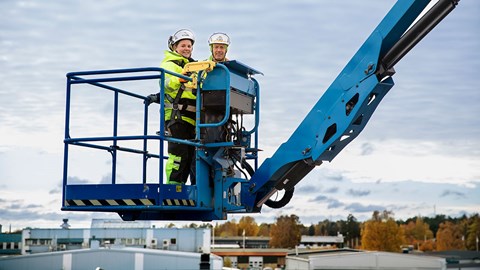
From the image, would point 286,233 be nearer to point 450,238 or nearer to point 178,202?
point 450,238

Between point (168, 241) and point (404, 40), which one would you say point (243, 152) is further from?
point (168, 241)

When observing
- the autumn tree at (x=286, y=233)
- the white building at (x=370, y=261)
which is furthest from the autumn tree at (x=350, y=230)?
the white building at (x=370, y=261)

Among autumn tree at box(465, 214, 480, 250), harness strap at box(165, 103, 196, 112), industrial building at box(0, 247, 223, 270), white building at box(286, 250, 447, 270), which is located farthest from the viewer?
autumn tree at box(465, 214, 480, 250)

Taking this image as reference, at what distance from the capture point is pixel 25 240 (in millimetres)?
37781

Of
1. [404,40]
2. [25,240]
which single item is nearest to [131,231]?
[25,240]

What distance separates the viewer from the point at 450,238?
271ft

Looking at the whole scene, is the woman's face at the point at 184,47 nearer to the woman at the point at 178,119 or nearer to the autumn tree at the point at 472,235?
the woman at the point at 178,119

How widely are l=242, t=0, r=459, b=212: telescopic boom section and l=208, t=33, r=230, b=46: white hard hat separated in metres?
1.85

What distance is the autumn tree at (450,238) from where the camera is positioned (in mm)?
78875

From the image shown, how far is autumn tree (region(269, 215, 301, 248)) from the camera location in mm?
101562

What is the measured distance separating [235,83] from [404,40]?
280 cm

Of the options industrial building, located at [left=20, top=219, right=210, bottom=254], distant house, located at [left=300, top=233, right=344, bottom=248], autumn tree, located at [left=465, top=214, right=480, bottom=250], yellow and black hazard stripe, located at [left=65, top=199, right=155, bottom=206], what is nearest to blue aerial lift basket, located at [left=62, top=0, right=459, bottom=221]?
yellow and black hazard stripe, located at [left=65, top=199, right=155, bottom=206]

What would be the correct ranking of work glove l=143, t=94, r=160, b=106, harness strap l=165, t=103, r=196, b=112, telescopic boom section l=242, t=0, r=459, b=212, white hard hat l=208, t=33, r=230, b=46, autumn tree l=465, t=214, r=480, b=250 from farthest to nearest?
autumn tree l=465, t=214, r=480, b=250 < work glove l=143, t=94, r=160, b=106 < white hard hat l=208, t=33, r=230, b=46 < harness strap l=165, t=103, r=196, b=112 < telescopic boom section l=242, t=0, r=459, b=212

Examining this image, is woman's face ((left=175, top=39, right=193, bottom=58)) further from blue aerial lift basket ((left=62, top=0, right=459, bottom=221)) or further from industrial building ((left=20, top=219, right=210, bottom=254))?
industrial building ((left=20, top=219, right=210, bottom=254))
